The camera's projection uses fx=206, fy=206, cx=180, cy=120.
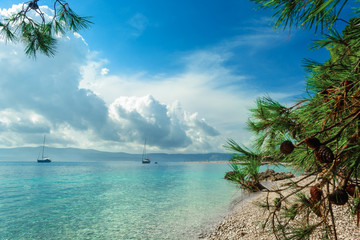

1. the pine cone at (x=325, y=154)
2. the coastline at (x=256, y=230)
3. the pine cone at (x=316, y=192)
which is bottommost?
the coastline at (x=256, y=230)

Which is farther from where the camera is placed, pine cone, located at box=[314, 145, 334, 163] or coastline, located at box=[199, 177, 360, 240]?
coastline, located at box=[199, 177, 360, 240]

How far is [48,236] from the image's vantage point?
8.45m

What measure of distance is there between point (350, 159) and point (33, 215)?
1539 cm

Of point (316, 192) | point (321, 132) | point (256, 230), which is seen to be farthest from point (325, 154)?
point (256, 230)

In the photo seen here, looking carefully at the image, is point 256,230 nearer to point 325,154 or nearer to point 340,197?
point 340,197

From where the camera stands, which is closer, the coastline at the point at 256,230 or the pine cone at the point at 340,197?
the pine cone at the point at 340,197

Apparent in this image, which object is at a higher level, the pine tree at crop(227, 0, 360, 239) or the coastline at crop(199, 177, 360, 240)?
the pine tree at crop(227, 0, 360, 239)

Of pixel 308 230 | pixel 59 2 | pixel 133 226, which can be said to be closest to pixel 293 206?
pixel 308 230

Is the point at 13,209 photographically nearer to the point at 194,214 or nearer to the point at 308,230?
the point at 194,214

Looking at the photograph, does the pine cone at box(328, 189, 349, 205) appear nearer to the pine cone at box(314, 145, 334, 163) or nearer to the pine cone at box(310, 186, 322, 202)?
the pine cone at box(310, 186, 322, 202)

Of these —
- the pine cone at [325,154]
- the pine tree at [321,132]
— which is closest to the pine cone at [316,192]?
the pine tree at [321,132]

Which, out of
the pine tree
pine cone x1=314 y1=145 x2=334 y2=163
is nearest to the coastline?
the pine tree

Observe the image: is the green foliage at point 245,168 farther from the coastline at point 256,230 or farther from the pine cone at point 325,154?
the coastline at point 256,230

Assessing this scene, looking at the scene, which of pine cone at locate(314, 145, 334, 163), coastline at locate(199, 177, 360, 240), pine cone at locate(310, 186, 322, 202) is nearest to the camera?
pine cone at locate(314, 145, 334, 163)
